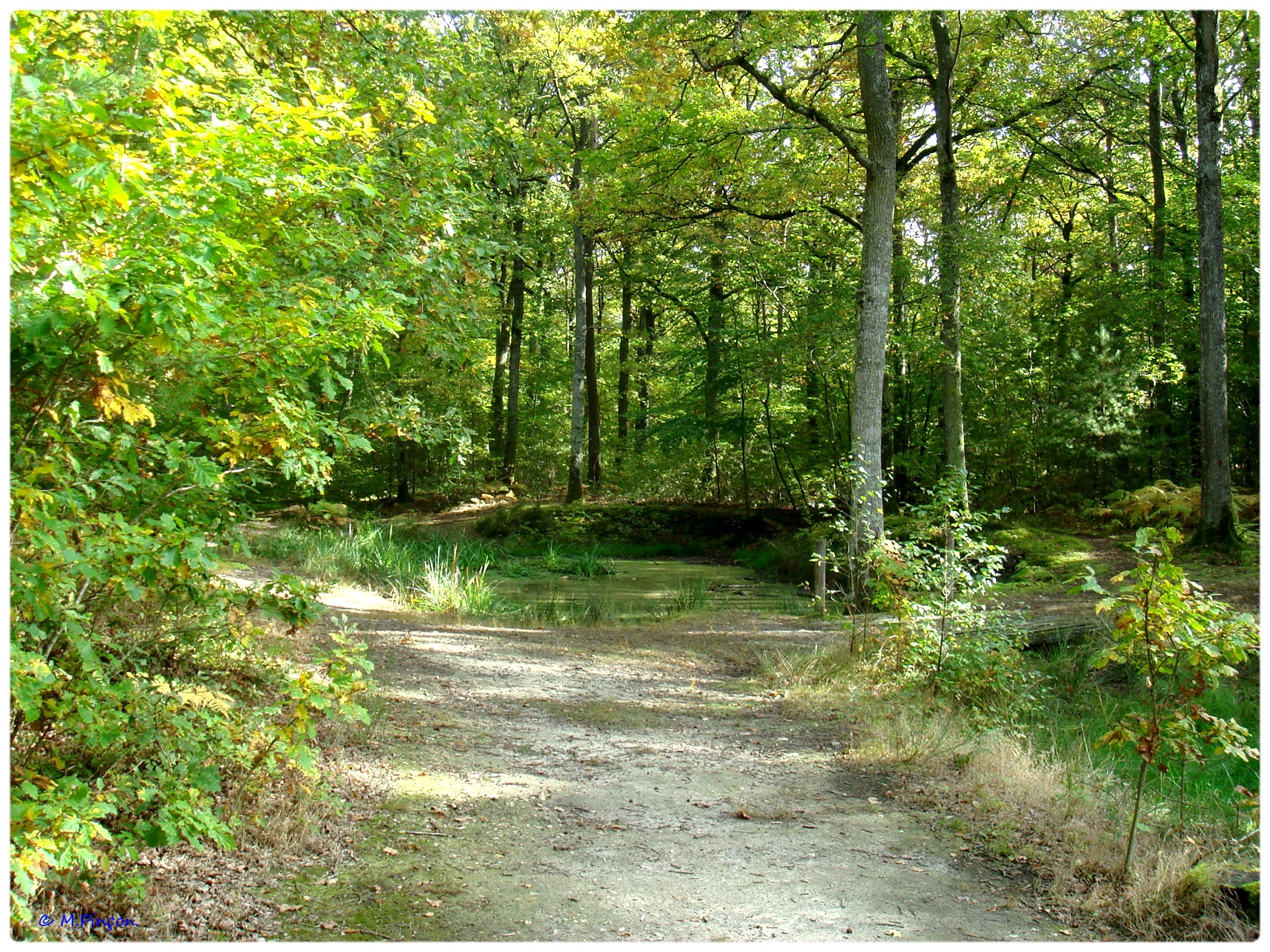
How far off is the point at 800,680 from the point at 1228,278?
640 inches

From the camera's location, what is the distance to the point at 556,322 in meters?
25.0

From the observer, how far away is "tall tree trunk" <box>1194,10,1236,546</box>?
11367 millimetres

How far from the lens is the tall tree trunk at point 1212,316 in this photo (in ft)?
37.3

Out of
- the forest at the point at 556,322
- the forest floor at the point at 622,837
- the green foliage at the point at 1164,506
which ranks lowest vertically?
the forest floor at the point at 622,837

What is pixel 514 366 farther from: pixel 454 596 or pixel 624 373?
pixel 454 596

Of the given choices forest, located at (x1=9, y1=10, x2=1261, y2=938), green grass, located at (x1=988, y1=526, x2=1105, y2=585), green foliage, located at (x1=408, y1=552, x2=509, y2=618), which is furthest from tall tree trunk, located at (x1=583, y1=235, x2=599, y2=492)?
green foliage, located at (x1=408, y1=552, x2=509, y2=618)

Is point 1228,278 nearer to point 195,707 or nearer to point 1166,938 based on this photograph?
point 1166,938

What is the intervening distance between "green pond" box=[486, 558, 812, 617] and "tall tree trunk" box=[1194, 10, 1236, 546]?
17.9ft

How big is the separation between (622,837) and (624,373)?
22306mm

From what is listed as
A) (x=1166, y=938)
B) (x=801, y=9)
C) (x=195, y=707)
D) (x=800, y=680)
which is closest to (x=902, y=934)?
(x=1166, y=938)

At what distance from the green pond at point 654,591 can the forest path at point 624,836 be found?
456cm

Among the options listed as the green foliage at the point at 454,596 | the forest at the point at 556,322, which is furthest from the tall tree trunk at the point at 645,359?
the green foliage at the point at 454,596

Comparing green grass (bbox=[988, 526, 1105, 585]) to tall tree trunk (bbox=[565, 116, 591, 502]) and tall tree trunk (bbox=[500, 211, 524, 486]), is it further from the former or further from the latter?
tall tree trunk (bbox=[500, 211, 524, 486])

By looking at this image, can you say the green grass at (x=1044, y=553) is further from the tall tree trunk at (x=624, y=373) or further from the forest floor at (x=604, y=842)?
the tall tree trunk at (x=624, y=373)
